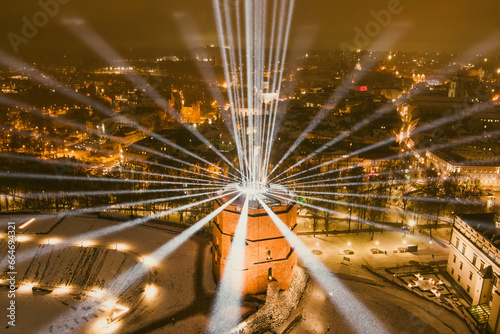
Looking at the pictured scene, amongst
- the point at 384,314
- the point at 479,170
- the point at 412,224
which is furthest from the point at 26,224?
the point at 479,170

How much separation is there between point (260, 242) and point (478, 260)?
1421 cm

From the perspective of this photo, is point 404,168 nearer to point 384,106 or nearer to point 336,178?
point 336,178

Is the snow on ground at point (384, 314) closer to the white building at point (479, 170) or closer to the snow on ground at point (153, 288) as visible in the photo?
the snow on ground at point (153, 288)

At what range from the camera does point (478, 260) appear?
22.0 meters

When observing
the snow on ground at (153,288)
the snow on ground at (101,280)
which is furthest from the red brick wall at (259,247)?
the snow on ground at (101,280)

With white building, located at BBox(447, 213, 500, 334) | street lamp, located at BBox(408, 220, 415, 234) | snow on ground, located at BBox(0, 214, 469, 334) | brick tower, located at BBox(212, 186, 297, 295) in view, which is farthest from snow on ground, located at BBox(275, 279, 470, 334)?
street lamp, located at BBox(408, 220, 415, 234)

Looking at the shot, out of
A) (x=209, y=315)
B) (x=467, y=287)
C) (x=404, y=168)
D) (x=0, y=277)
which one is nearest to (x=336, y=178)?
(x=404, y=168)

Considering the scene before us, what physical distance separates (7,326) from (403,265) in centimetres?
2375

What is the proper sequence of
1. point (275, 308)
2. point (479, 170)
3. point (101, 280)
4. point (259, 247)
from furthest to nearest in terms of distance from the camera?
point (479, 170) < point (101, 280) < point (259, 247) < point (275, 308)

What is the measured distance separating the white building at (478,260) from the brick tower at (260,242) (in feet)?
36.9

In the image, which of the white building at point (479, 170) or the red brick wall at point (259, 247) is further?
the white building at point (479, 170)

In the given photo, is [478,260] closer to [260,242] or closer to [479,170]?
[260,242]

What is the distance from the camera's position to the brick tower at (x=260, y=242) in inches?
713

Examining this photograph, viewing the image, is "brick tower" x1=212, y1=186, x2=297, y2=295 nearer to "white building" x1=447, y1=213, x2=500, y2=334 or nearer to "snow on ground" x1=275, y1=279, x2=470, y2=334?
"snow on ground" x1=275, y1=279, x2=470, y2=334
